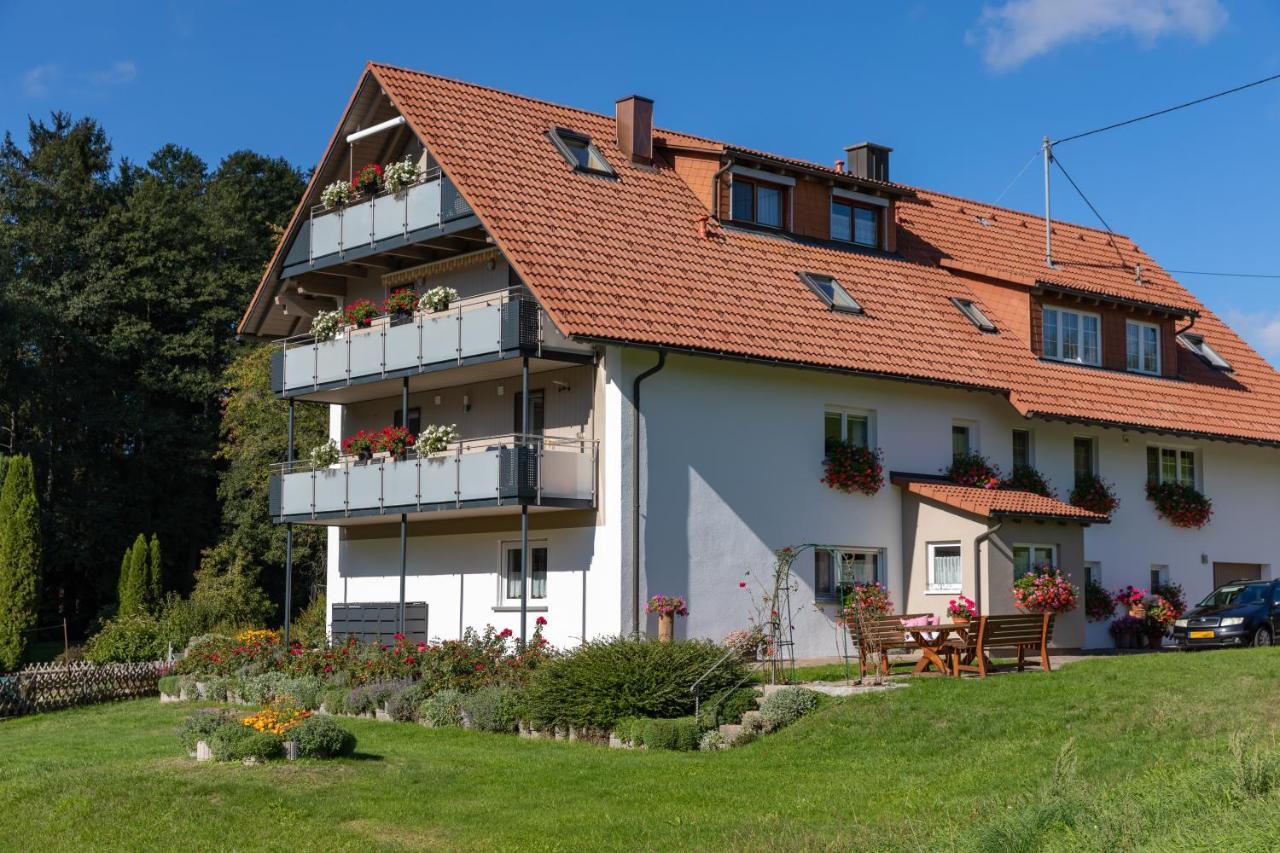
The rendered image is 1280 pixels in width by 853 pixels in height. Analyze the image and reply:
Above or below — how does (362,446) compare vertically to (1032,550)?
above

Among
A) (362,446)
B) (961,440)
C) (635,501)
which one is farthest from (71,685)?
(961,440)

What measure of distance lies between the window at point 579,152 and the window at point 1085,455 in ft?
36.4

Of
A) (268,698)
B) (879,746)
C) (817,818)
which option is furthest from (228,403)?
(817,818)

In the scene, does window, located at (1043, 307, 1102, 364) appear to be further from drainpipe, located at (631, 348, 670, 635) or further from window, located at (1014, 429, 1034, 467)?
drainpipe, located at (631, 348, 670, 635)

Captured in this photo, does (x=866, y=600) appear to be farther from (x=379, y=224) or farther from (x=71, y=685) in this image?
(x=71, y=685)

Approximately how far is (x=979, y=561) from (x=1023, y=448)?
16.3 feet

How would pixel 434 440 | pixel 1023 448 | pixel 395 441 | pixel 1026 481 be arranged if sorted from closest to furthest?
pixel 434 440 → pixel 395 441 → pixel 1026 481 → pixel 1023 448

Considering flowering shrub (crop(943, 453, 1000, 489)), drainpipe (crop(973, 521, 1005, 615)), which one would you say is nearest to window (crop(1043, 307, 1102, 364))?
flowering shrub (crop(943, 453, 1000, 489))

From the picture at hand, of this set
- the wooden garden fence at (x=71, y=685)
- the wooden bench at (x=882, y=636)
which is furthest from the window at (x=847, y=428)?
the wooden garden fence at (x=71, y=685)

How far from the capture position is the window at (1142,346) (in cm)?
3475

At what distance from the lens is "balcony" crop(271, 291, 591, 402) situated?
25.7 m

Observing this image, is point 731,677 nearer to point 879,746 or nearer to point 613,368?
point 879,746

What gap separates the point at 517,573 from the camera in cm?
2812

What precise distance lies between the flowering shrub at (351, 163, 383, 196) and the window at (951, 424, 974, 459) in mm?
12061
